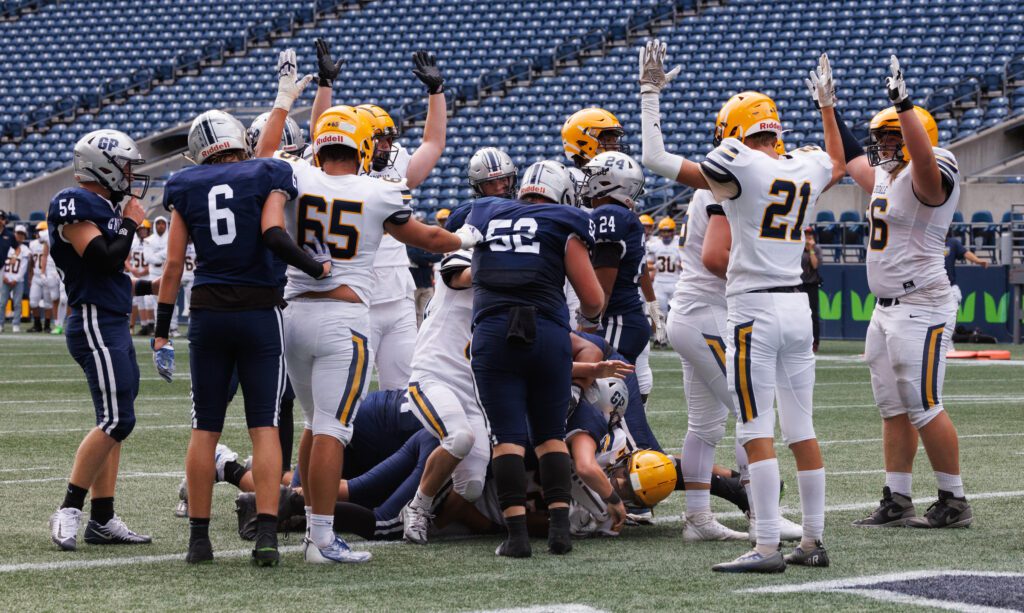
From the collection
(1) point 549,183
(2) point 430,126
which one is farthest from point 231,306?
(2) point 430,126

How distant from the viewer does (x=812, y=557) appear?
5.29 meters

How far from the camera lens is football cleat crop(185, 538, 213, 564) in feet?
17.8

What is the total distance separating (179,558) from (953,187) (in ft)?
12.5

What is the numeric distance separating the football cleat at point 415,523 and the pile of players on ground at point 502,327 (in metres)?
0.01

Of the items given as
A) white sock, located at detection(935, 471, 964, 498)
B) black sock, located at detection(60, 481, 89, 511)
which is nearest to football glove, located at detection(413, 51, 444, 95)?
black sock, located at detection(60, 481, 89, 511)

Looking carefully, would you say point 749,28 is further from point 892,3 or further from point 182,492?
point 182,492

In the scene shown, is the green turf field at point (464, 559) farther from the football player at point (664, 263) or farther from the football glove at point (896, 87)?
the football player at point (664, 263)

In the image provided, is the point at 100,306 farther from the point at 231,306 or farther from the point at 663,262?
the point at 663,262

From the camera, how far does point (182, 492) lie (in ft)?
21.8

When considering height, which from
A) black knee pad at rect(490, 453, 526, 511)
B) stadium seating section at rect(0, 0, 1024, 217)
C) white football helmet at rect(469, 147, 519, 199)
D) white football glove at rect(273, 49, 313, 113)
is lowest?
black knee pad at rect(490, 453, 526, 511)

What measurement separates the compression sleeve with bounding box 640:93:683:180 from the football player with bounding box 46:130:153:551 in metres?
2.22

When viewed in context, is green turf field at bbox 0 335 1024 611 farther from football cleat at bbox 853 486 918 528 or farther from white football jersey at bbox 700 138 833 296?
white football jersey at bbox 700 138 833 296

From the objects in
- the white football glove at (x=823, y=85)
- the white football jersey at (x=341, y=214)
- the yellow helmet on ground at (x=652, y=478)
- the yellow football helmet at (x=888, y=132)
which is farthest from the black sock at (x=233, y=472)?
the yellow football helmet at (x=888, y=132)

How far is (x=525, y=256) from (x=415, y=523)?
1.25 metres
